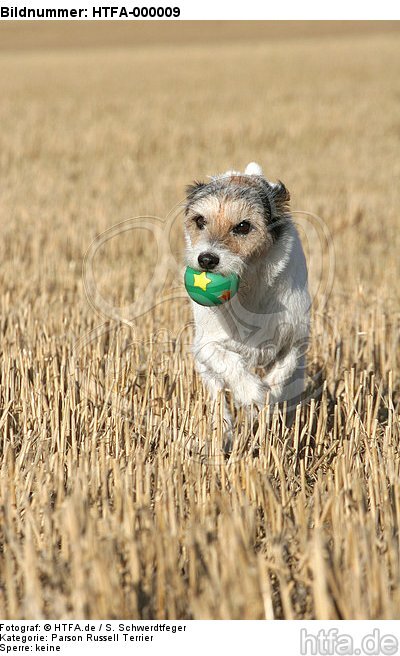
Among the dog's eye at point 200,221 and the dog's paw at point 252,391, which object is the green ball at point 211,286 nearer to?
the dog's eye at point 200,221

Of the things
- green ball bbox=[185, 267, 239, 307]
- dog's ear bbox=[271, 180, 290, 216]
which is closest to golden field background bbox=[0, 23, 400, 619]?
green ball bbox=[185, 267, 239, 307]

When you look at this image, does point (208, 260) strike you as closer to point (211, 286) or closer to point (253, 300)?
point (211, 286)

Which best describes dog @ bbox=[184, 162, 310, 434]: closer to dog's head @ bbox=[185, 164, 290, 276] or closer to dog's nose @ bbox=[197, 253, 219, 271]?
dog's head @ bbox=[185, 164, 290, 276]

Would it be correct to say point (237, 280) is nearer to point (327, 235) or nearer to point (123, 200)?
point (327, 235)

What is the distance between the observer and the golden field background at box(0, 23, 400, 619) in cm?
288

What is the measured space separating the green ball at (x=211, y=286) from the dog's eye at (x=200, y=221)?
30 centimetres

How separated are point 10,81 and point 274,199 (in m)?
23.3

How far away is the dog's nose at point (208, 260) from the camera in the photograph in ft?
13.3

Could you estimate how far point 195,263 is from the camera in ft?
13.5

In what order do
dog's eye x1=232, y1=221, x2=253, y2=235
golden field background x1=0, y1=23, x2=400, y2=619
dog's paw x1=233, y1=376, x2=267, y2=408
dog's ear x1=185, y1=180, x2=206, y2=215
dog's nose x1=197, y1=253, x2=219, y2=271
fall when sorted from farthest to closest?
dog's ear x1=185, y1=180, x2=206, y2=215
dog's paw x1=233, y1=376, x2=267, y2=408
dog's eye x1=232, y1=221, x2=253, y2=235
dog's nose x1=197, y1=253, x2=219, y2=271
golden field background x1=0, y1=23, x2=400, y2=619

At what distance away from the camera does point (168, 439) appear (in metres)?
4.22

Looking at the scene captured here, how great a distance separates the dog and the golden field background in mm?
214

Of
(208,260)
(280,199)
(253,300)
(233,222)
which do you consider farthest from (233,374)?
(280,199)
